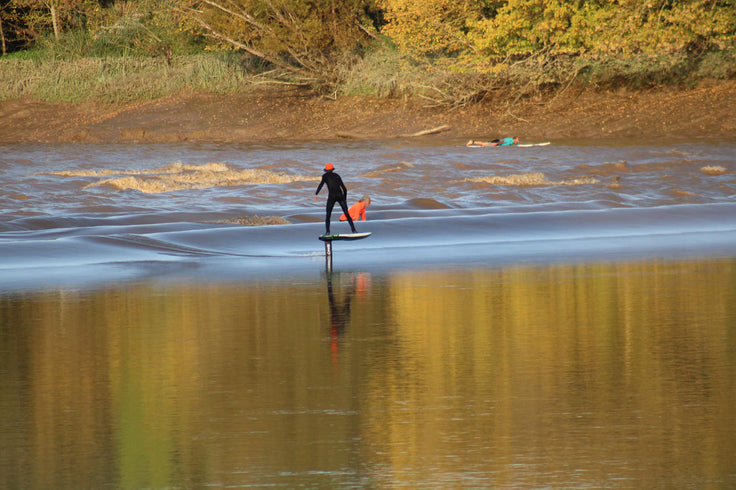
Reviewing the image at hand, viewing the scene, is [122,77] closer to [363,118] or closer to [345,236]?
[363,118]

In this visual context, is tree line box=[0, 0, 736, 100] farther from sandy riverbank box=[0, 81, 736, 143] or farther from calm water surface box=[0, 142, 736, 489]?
calm water surface box=[0, 142, 736, 489]

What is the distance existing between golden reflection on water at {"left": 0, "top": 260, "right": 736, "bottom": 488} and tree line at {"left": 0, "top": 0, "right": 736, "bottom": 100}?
1159 inches

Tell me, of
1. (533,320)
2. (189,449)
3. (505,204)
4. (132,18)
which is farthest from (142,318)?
(132,18)

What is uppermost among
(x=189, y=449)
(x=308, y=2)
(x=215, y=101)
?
(x=308, y=2)

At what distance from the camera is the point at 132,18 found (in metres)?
59.0

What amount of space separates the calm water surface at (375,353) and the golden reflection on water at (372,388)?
22mm

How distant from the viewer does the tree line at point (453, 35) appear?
3950cm

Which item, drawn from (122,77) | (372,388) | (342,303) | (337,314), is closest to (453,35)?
(122,77)

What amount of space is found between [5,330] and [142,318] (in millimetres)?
1205

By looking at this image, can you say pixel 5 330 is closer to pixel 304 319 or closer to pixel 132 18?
pixel 304 319

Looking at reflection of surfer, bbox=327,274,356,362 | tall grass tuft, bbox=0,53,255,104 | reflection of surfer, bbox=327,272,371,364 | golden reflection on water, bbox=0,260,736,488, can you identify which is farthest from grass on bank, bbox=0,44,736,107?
golden reflection on water, bbox=0,260,736,488

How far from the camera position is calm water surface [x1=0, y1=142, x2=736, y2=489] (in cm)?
591

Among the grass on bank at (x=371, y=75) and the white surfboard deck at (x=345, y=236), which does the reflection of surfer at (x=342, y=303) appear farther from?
the grass on bank at (x=371, y=75)

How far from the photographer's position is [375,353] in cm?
859
